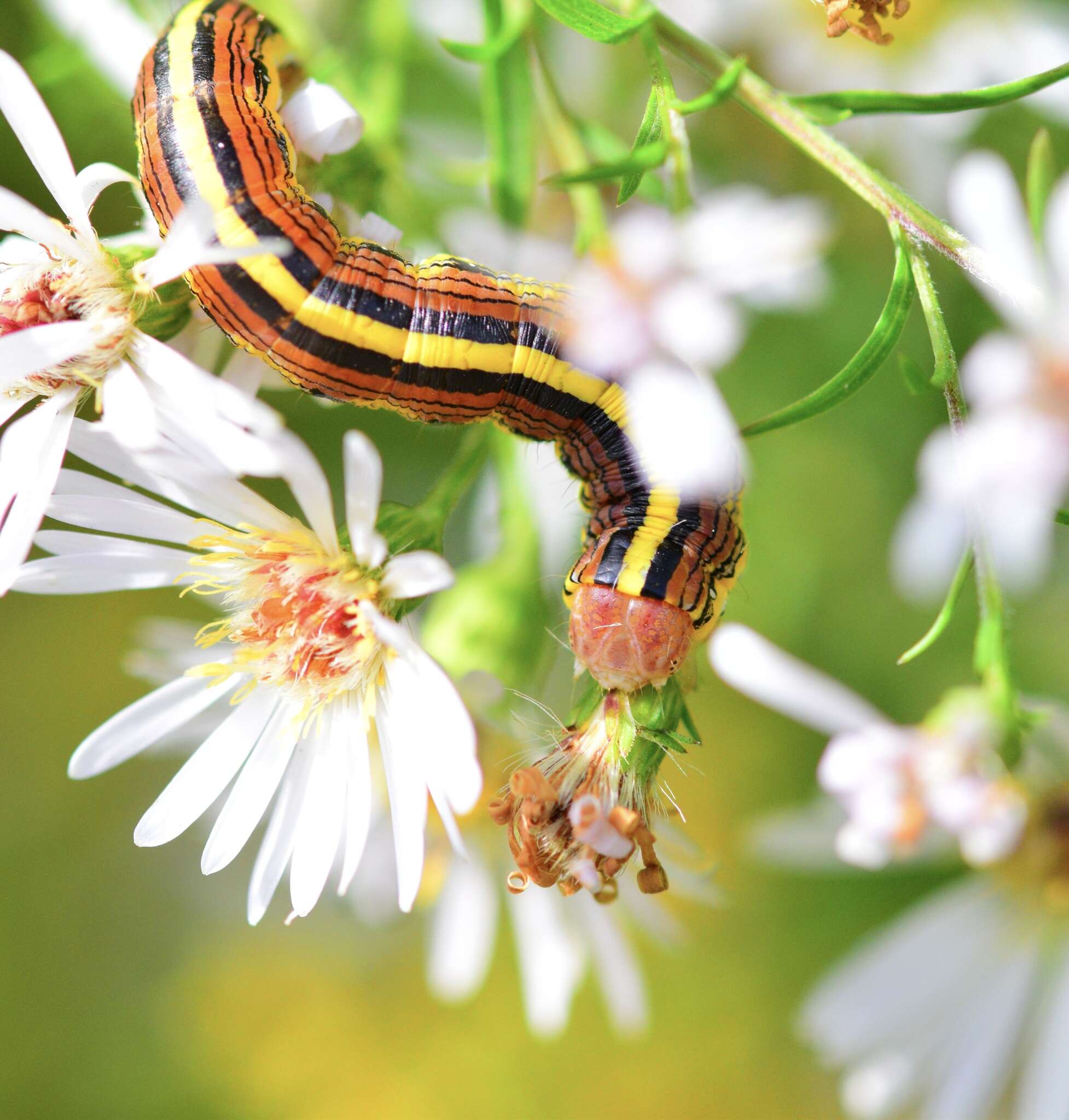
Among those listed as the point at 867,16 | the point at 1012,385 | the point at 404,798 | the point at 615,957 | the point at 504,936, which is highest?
the point at 867,16

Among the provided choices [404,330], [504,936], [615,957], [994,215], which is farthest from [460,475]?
[504,936]

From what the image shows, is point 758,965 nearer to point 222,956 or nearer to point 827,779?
point 222,956

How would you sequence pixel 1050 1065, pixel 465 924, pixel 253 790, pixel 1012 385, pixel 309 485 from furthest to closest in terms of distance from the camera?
pixel 465 924 → pixel 1050 1065 → pixel 253 790 → pixel 309 485 → pixel 1012 385

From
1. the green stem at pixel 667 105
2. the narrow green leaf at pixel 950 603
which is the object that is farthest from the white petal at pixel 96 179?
the narrow green leaf at pixel 950 603

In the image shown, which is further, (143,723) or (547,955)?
(547,955)

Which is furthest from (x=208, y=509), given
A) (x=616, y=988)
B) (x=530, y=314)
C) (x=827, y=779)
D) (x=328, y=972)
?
(x=328, y=972)

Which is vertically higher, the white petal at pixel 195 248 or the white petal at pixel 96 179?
the white petal at pixel 96 179

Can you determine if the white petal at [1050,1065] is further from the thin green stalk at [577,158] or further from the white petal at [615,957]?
the thin green stalk at [577,158]

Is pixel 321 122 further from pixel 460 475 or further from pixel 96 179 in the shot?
pixel 460 475
